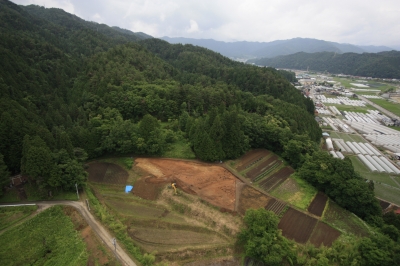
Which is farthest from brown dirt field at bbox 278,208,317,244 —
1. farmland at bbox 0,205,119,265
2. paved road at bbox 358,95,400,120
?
paved road at bbox 358,95,400,120

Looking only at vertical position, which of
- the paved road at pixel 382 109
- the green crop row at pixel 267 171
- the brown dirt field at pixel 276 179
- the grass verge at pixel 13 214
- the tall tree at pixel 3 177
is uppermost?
the tall tree at pixel 3 177

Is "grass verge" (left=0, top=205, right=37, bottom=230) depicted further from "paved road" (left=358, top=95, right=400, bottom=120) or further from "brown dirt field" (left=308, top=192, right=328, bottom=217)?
"paved road" (left=358, top=95, right=400, bottom=120)

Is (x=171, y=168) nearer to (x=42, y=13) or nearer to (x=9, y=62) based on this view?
(x=9, y=62)

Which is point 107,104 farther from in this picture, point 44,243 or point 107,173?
point 44,243

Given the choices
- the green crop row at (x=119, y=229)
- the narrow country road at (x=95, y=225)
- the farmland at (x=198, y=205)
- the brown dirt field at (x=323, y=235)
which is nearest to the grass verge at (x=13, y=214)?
the narrow country road at (x=95, y=225)

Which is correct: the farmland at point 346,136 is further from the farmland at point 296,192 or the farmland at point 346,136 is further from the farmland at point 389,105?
the farmland at point 296,192

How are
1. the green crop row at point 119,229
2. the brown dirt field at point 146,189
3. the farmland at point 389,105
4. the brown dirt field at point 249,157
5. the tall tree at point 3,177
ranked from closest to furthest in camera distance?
the green crop row at point 119,229 → the tall tree at point 3,177 → the brown dirt field at point 146,189 → the brown dirt field at point 249,157 → the farmland at point 389,105

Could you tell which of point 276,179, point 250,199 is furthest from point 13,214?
point 276,179
